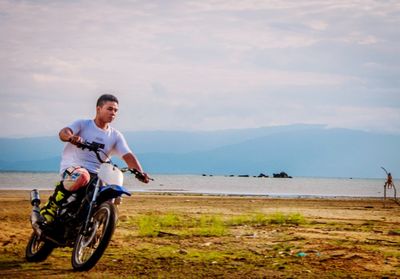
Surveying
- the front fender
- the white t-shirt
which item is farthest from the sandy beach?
the white t-shirt

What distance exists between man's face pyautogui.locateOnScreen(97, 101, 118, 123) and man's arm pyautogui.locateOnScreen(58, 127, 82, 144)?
1.67ft

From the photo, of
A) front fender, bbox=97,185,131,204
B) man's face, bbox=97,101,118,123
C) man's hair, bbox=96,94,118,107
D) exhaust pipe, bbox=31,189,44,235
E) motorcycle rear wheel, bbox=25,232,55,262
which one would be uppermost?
man's hair, bbox=96,94,118,107

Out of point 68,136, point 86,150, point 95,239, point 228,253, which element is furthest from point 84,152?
point 228,253

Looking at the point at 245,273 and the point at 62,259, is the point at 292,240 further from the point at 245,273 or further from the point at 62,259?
the point at 62,259

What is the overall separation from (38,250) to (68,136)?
6.37ft

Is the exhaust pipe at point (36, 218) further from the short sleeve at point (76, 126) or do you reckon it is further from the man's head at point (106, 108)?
the man's head at point (106, 108)

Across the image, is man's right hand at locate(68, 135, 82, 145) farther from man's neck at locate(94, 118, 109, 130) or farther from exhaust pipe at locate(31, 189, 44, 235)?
exhaust pipe at locate(31, 189, 44, 235)

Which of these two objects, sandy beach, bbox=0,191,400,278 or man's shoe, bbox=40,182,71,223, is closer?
sandy beach, bbox=0,191,400,278

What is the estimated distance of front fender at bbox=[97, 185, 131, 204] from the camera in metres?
7.85

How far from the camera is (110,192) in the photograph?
7930 millimetres

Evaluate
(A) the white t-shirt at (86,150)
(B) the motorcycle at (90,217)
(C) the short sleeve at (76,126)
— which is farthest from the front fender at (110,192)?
(C) the short sleeve at (76,126)

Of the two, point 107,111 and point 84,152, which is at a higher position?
point 107,111

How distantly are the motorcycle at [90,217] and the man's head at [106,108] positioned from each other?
1.60 ft

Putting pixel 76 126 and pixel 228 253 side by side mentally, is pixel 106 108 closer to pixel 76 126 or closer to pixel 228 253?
pixel 76 126
